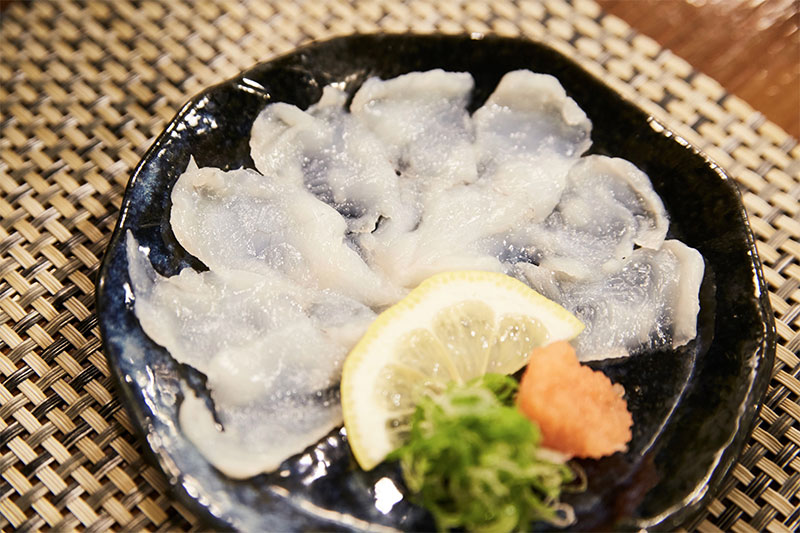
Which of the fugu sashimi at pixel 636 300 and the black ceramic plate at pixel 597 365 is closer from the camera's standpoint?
the black ceramic plate at pixel 597 365

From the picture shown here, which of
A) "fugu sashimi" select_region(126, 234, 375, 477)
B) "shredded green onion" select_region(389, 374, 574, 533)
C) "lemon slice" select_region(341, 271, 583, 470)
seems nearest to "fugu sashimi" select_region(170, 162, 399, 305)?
"fugu sashimi" select_region(126, 234, 375, 477)

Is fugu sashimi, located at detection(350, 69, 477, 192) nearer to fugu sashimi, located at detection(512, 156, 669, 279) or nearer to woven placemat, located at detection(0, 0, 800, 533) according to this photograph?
fugu sashimi, located at detection(512, 156, 669, 279)

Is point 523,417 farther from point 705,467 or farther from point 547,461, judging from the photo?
point 705,467

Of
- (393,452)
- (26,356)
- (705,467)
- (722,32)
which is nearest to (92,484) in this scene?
(26,356)

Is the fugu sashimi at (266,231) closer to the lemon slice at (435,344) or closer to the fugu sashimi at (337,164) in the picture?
the fugu sashimi at (337,164)

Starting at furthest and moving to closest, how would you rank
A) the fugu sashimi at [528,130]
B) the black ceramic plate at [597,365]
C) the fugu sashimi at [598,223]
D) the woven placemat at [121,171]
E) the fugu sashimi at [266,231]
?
the fugu sashimi at [528,130], the fugu sashimi at [598,223], the fugu sashimi at [266,231], the woven placemat at [121,171], the black ceramic plate at [597,365]

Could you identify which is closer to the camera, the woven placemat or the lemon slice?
the lemon slice

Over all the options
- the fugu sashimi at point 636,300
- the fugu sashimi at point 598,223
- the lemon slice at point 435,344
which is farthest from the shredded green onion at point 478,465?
the fugu sashimi at point 598,223
